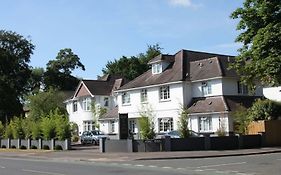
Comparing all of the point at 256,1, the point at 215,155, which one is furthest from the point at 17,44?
the point at 256,1

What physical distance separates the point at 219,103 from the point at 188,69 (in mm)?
7586

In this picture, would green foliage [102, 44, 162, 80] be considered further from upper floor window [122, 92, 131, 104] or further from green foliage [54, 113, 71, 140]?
green foliage [54, 113, 71, 140]

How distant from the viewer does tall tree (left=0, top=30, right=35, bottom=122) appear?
78438 mm

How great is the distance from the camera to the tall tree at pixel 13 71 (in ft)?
257

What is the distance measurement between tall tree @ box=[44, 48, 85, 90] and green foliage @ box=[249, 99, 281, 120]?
6756 cm

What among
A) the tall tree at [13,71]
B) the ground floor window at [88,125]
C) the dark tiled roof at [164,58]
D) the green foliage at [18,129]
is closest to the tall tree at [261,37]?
the dark tiled roof at [164,58]

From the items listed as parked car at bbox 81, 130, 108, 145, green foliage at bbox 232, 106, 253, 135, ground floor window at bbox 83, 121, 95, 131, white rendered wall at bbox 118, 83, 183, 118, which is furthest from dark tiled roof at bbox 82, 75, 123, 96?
green foliage at bbox 232, 106, 253, 135

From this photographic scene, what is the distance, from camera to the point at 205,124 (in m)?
49.6

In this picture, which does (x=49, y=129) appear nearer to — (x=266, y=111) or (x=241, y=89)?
(x=241, y=89)

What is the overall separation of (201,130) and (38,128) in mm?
16701

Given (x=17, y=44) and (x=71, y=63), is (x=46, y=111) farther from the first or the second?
(x=71, y=63)

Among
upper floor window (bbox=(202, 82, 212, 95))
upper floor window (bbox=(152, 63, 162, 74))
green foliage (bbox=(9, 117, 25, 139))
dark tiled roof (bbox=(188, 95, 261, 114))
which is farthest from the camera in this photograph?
upper floor window (bbox=(152, 63, 162, 74))

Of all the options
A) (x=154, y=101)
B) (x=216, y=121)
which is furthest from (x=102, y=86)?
(x=216, y=121)

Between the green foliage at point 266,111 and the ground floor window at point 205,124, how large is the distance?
6.83 m
